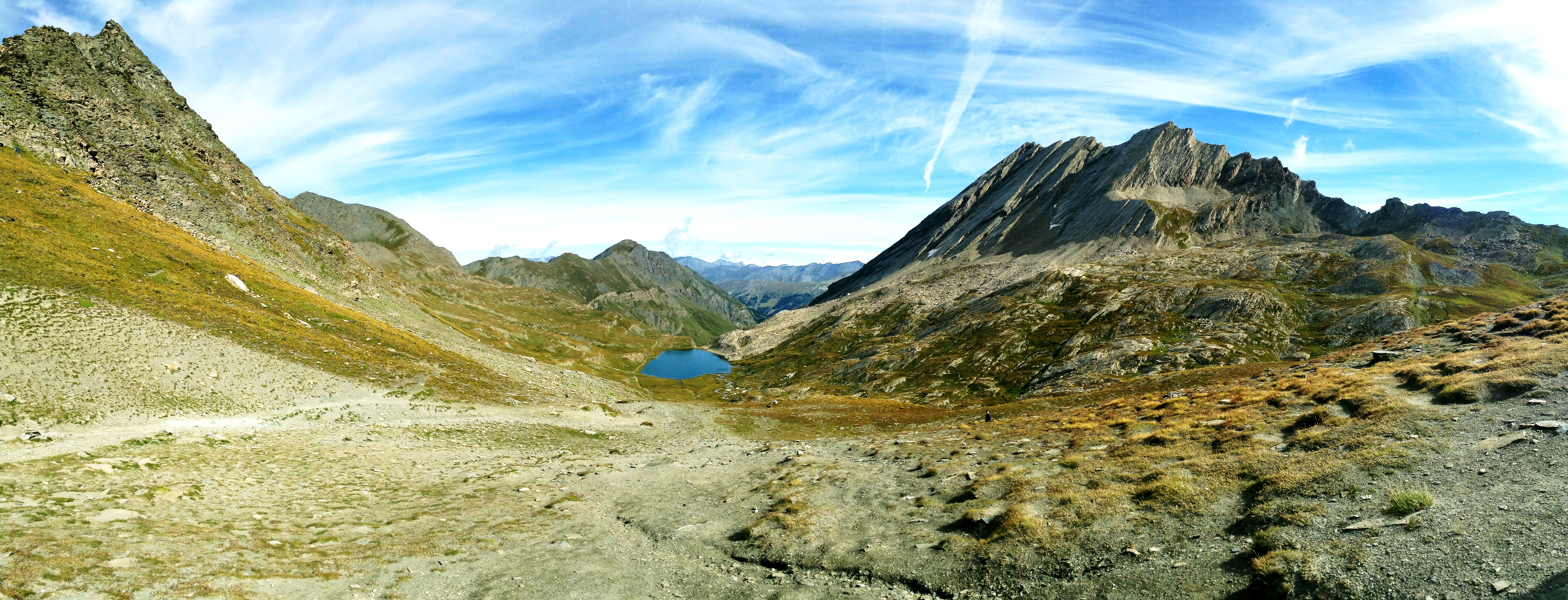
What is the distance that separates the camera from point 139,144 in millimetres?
87062

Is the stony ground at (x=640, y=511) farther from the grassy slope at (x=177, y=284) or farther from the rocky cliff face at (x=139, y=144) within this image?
the rocky cliff face at (x=139, y=144)

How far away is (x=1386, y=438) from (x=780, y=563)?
22.1 m

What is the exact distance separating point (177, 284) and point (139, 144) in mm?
68914

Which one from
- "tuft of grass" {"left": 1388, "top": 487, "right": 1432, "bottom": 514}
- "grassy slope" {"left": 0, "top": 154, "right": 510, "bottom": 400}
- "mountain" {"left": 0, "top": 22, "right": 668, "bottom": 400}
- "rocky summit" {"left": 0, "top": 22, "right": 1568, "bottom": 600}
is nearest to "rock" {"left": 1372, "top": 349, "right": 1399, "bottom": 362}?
"rocky summit" {"left": 0, "top": 22, "right": 1568, "bottom": 600}

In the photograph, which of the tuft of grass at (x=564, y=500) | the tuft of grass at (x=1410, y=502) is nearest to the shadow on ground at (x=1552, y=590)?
the tuft of grass at (x=1410, y=502)

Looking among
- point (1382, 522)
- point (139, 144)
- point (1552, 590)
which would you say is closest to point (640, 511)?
point (1382, 522)

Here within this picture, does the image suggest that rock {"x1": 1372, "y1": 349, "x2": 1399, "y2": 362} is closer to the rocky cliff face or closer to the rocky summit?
the rocky summit

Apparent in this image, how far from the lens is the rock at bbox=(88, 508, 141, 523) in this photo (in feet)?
56.5

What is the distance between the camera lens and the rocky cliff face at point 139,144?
74312 mm

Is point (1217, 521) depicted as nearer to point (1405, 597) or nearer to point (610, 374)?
point (1405, 597)

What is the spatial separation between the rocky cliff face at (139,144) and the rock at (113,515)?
261ft

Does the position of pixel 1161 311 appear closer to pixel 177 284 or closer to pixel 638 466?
pixel 638 466

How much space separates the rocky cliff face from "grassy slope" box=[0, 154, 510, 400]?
1177cm

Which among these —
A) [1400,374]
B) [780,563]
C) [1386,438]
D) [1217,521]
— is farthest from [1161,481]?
[1400,374]
